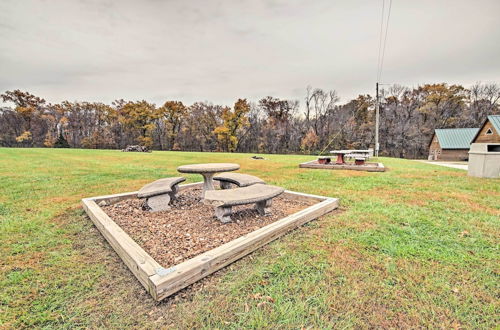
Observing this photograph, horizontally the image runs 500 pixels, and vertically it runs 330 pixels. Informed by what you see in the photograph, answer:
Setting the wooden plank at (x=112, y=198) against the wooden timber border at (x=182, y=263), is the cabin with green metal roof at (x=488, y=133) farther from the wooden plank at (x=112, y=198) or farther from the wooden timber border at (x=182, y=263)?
the wooden plank at (x=112, y=198)

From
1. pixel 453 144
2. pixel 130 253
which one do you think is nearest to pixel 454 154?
pixel 453 144

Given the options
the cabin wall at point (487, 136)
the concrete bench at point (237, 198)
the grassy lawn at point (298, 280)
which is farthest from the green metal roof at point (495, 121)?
the concrete bench at point (237, 198)

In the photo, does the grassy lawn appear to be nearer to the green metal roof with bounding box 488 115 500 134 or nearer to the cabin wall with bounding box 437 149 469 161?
the green metal roof with bounding box 488 115 500 134

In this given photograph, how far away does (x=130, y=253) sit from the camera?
215 cm

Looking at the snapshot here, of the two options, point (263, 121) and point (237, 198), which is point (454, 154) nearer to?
point (263, 121)

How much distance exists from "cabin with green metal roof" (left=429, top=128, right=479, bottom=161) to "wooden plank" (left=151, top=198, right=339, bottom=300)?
93.4 feet

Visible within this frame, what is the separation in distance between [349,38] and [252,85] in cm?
2430

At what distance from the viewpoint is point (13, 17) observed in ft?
27.0

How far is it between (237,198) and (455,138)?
3039 cm

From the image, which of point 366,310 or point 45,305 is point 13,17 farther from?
point 366,310

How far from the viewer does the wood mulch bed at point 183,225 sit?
2527 mm

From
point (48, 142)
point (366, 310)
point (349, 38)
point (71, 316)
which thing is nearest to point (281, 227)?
point (366, 310)

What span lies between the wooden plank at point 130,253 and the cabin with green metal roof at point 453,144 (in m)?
30.2

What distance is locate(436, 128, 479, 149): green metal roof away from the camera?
22.3 meters
